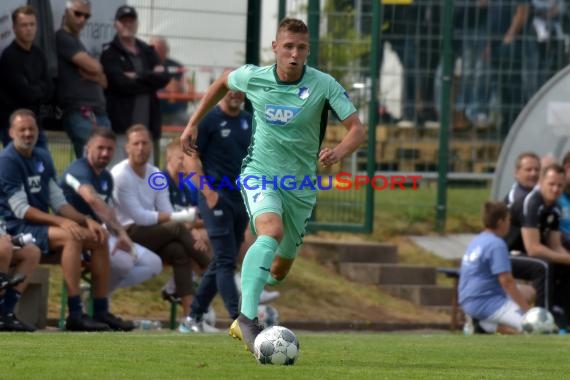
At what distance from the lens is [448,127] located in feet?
71.0

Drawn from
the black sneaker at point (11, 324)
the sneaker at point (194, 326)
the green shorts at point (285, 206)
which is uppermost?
the green shorts at point (285, 206)

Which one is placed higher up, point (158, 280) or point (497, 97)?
point (497, 97)

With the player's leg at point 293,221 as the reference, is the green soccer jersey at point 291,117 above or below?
above

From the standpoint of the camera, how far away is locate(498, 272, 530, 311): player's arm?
15828 millimetres

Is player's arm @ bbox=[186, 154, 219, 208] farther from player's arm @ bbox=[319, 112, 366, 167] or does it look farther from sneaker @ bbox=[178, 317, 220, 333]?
player's arm @ bbox=[319, 112, 366, 167]

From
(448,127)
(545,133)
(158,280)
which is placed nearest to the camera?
(158,280)

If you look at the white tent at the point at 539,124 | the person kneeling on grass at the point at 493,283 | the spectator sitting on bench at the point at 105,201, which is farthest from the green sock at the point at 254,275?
the white tent at the point at 539,124

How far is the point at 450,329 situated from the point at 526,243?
A: 1.79 meters

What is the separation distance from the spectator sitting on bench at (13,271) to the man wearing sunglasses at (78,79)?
2542 mm

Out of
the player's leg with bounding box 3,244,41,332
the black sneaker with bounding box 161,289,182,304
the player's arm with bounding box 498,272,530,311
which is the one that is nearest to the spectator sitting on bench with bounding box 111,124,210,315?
the black sneaker with bounding box 161,289,182,304

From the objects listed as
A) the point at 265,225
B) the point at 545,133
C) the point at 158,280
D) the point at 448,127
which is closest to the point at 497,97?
the point at 448,127

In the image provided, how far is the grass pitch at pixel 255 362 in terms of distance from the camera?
351 inches

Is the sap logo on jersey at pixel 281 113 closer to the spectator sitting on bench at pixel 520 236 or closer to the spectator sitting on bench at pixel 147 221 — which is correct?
the spectator sitting on bench at pixel 147 221

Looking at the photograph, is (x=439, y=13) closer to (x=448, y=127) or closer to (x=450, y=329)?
(x=448, y=127)
